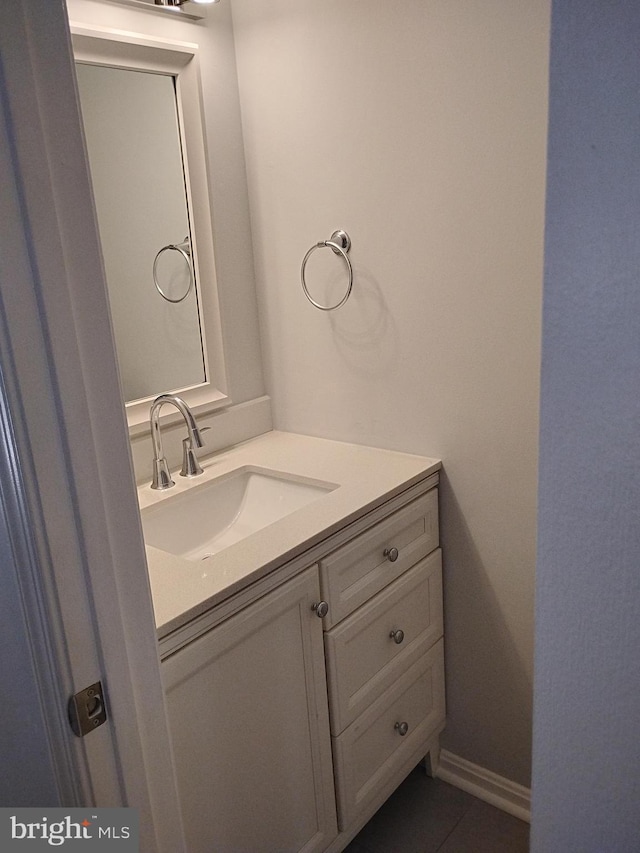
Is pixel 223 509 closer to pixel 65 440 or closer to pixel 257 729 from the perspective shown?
pixel 257 729

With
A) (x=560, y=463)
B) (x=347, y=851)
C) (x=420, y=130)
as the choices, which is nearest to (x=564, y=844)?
(x=560, y=463)

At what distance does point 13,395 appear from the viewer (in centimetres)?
74

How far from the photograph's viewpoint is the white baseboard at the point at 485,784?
1832 mm

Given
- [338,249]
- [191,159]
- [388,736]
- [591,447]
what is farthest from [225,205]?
[591,447]

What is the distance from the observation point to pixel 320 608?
4.78ft

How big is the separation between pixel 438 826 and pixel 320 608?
2.60ft

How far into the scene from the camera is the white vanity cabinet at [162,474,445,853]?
127 cm

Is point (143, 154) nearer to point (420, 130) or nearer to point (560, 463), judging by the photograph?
point (420, 130)

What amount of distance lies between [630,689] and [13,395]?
2.09 feet

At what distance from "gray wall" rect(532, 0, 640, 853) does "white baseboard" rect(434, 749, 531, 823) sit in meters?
1.36

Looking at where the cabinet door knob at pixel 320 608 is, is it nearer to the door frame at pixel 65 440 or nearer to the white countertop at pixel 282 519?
the white countertop at pixel 282 519

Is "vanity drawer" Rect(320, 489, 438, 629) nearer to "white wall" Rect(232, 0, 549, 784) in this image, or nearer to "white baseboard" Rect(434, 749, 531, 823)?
"white wall" Rect(232, 0, 549, 784)

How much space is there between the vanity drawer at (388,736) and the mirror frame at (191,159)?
865 millimetres

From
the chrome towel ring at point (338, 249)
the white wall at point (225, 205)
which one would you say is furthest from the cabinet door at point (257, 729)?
the chrome towel ring at point (338, 249)
